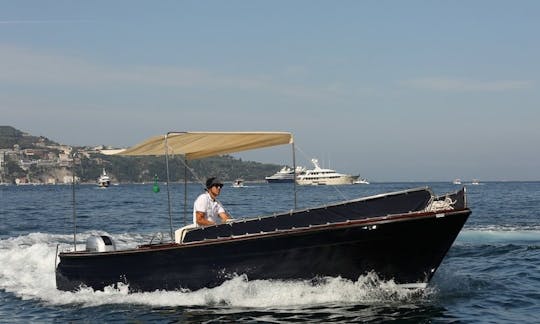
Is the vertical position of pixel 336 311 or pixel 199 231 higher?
pixel 199 231

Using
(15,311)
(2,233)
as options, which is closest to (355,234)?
(15,311)

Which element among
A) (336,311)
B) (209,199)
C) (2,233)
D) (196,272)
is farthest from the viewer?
(2,233)

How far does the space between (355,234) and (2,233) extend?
66.4 ft

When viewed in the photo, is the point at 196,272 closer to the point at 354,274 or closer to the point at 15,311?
the point at 354,274

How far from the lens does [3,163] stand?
6688 inches

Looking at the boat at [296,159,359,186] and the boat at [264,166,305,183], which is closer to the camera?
the boat at [296,159,359,186]

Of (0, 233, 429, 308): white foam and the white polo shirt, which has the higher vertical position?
the white polo shirt

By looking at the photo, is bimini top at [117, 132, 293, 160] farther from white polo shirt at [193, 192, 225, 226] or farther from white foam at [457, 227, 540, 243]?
white foam at [457, 227, 540, 243]

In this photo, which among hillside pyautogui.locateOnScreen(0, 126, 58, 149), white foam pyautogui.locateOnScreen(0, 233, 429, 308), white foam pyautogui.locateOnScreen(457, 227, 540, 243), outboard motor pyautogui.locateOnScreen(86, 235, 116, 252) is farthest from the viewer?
hillside pyautogui.locateOnScreen(0, 126, 58, 149)

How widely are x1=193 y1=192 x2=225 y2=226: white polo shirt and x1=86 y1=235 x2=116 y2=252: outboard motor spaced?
180 cm

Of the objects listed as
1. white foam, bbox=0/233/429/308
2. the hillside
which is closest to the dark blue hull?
white foam, bbox=0/233/429/308

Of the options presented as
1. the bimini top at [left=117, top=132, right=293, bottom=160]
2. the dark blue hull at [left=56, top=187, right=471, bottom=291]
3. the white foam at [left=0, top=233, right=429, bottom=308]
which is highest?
the bimini top at [left=117, top=132, right=293, bottom=160]

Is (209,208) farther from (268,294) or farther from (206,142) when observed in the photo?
(268,294)

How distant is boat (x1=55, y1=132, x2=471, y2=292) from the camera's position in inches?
432
